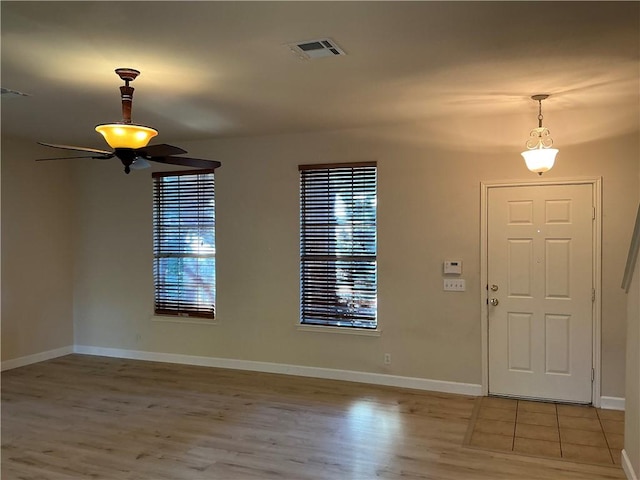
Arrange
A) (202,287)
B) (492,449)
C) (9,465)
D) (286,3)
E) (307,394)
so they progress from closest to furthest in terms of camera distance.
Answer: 1. (286,3)
2. (9,465)
3. (492,449)
4. (307,394)
5. (202,287)

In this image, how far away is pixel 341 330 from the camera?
520 centimetres

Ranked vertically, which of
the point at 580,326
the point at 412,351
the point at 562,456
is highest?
the point at 580,326

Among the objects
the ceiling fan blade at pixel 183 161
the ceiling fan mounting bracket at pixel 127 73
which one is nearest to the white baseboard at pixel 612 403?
the ceiling fan blade at pixel 183 161

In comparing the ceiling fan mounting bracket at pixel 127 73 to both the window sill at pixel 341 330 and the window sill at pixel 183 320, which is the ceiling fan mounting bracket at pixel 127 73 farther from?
the window sill at pixel 183 320

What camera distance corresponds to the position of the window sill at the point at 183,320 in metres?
5.79

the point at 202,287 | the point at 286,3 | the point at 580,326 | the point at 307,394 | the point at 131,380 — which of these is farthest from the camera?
the point at 202,287

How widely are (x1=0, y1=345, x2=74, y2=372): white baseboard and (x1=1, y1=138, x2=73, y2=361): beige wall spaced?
0.15 ft

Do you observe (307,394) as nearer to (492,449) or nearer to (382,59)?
(492,449)

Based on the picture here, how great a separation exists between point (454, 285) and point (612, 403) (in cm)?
166

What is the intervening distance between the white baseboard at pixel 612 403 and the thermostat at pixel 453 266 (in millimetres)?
1640

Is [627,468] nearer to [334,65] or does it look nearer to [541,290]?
[541,290]

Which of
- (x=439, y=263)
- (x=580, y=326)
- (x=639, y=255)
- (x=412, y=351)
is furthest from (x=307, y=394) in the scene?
(x=639, y=255)

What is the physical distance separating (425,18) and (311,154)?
9.38ft

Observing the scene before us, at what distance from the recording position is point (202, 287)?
5852 millimetres
